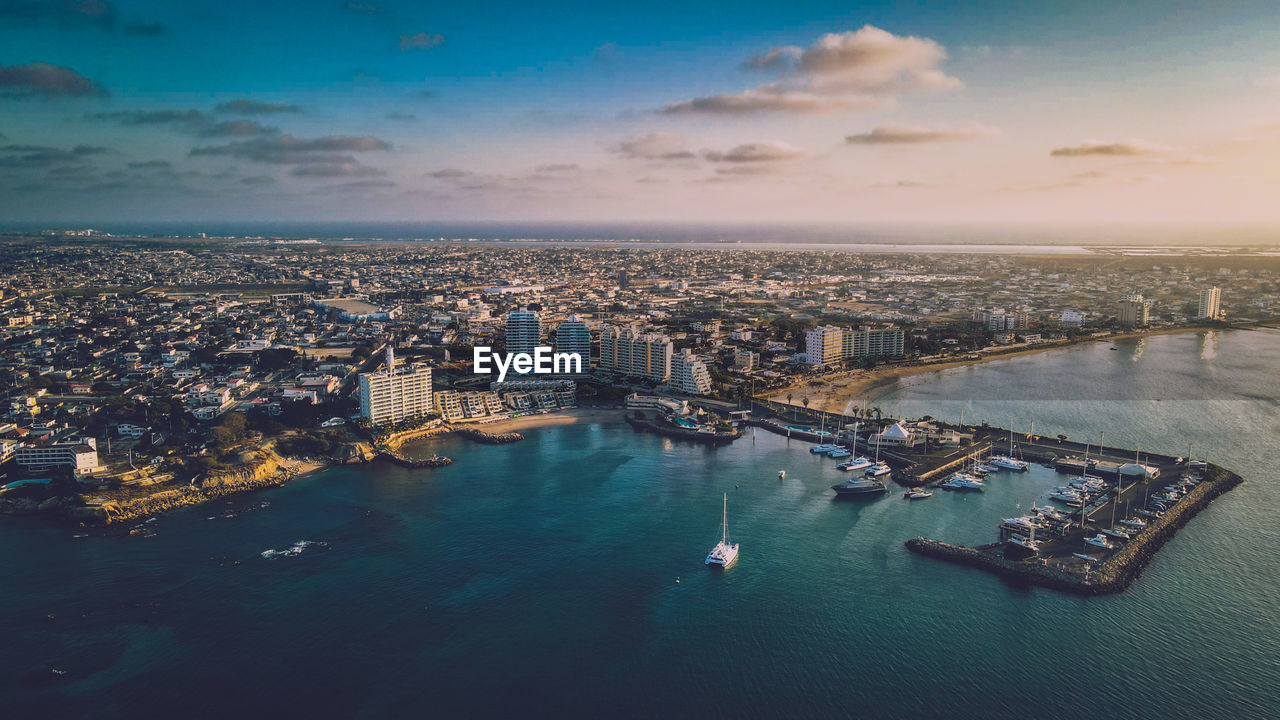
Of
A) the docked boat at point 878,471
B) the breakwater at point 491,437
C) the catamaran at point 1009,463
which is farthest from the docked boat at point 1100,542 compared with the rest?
the breakwater at point 491,437

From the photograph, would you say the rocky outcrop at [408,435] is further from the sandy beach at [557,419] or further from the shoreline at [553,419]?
the sandy beach at [557,419]

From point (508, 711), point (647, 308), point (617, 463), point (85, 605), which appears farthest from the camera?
point (647, 308)

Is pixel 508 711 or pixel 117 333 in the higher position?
pixel 117 333

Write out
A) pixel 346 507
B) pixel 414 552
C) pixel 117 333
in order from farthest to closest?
pixel 117 333 < pixel 346 507 < pixel 414 552

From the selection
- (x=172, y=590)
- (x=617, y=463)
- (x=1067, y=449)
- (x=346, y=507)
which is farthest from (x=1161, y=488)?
(x=172, y=590)

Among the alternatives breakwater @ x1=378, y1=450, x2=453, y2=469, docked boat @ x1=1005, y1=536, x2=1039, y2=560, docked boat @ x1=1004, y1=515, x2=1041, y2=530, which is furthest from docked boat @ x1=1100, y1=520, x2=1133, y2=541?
breakwater @ x1=378, y1=450, x2=453, y2=469

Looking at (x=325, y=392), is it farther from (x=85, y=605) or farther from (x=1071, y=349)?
(x=1071, y=349)

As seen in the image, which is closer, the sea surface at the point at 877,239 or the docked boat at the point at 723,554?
the docked boat at the point at 723,554
